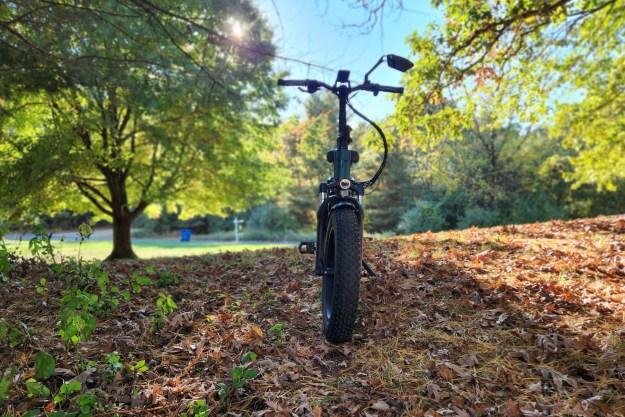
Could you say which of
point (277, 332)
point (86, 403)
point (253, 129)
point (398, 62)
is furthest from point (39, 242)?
point (253, 129)

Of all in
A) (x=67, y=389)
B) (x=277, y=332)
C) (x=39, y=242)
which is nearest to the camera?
(x=67, y=389)

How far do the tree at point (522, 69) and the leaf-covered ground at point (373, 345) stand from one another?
367 centimetres

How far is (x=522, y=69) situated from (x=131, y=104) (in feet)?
25.1

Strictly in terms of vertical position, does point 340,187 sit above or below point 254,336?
above

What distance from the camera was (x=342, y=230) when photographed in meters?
2.29

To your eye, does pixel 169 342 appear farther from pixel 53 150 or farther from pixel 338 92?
pixel 53 150

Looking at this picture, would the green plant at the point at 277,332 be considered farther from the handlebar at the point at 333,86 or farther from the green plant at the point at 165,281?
the handlebar at the point at 333,86

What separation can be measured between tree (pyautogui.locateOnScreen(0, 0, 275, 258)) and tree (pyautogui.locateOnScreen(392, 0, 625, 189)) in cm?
297

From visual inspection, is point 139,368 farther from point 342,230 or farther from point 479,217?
point 479,217

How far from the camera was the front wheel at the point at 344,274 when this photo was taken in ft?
7.22

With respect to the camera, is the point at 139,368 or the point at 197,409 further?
the point at 139,368

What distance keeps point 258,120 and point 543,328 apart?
840 cm

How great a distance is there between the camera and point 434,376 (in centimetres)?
→ 199

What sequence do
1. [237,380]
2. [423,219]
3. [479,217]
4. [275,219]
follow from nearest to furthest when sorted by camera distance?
[237,380] → [479,217] → [423,219] → [275,219]
